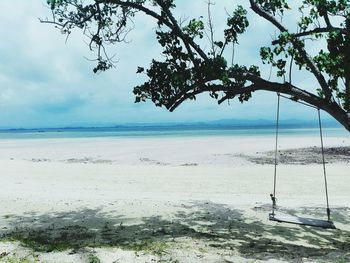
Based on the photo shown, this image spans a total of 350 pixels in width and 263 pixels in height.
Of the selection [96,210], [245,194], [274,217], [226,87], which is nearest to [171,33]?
[226,87]

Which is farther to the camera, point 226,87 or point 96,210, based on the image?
point 96,210

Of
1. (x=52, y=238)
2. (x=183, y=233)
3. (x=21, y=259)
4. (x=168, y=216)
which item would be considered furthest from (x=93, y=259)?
(x=168, y=216)

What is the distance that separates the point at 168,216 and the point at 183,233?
1.98 metres

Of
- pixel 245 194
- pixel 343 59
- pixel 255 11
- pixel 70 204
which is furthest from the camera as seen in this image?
pixel 245 194

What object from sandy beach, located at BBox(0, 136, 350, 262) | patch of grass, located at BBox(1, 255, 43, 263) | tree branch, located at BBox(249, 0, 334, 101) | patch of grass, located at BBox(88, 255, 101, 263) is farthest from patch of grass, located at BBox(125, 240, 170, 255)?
tree branch, located at BBox(249, 0, 334, 101)

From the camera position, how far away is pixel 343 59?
317 inches

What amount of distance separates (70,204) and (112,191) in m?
3.89

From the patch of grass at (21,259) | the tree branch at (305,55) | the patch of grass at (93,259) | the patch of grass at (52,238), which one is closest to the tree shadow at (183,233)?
the patch of grass at (52,238)

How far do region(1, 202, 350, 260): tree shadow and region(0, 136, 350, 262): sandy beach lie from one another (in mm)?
23

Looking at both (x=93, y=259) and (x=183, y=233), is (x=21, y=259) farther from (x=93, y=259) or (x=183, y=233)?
(x=183, y=233)

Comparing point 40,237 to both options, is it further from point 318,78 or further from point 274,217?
point 318,78

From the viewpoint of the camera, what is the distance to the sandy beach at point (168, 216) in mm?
8133

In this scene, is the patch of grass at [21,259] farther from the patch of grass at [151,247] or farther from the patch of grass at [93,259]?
the patch of grass at [151,247]

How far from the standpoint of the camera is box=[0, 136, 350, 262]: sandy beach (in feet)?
26.7
